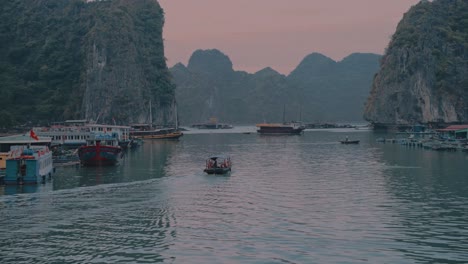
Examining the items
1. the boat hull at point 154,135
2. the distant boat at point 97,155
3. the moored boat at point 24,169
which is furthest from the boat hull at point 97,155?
the boat hull at point 154,135

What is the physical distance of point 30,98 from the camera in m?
185

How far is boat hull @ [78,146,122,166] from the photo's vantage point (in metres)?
78.6

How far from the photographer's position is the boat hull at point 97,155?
78.6 m

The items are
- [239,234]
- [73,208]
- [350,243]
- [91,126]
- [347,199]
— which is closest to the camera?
[350,243]

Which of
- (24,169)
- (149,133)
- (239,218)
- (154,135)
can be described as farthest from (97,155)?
(154,135)

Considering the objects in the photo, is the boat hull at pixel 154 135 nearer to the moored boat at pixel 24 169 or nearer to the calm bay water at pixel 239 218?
the calm bay water at pixel 239 218

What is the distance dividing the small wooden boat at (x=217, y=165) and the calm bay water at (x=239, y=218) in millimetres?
1256

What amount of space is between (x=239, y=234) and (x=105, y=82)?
169 m

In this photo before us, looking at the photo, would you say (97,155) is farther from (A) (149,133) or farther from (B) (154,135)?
(B) (154,135)

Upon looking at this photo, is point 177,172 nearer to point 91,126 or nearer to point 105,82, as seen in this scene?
point 91,126

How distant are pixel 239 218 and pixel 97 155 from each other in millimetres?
44942

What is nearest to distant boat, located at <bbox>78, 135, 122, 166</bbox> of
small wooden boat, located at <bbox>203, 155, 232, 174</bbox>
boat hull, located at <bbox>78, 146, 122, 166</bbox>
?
boat hull, located at <bbox>78, 146, 122, 166</bbox>

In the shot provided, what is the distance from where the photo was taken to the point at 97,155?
260ft

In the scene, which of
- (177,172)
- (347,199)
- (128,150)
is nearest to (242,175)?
(177,172)
